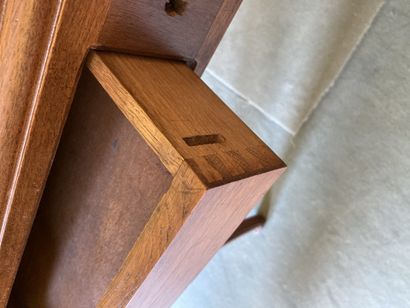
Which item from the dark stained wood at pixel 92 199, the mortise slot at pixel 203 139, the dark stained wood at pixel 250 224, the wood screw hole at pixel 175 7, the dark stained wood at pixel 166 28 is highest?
the wood screw hole at pixel 175 7

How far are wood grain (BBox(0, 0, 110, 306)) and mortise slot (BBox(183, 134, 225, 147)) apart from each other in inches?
6.8

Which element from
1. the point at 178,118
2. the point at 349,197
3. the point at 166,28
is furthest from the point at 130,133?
the point at 349,197

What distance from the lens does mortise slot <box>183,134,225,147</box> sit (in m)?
0.50

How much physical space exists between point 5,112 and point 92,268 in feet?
0.85

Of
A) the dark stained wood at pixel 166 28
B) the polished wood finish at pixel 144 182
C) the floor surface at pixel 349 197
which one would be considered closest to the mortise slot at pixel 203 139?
the polished wood finish at pixel 144 182

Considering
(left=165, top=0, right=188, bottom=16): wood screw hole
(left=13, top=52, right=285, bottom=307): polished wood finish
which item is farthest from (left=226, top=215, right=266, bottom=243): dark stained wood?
(left=165, top=0, right=188, bottom=16): wood screw hole

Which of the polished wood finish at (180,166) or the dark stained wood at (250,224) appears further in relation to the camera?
the dark stained wood at (250,224)

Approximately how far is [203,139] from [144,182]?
0.30 feet

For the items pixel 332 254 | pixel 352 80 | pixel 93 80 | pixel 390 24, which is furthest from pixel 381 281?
pixel 93 80

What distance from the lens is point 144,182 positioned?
0.53m

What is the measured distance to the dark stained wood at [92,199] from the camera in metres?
0.54

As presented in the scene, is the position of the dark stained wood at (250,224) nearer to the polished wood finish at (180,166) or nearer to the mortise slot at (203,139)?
the polished wood finish at (180,166)

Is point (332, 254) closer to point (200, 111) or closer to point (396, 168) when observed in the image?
point (396, 168)

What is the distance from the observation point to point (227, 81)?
1.23 m
